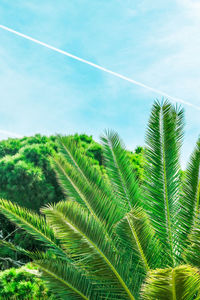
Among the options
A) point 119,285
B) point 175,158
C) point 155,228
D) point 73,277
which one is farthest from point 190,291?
point 175,158

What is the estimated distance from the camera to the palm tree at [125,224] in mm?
3906

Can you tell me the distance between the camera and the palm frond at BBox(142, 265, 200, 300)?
2898mm

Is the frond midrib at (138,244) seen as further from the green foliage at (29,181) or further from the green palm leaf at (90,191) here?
the green foliage at (29,181)

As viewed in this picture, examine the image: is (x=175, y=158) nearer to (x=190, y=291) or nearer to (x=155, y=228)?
(x=155, y=228)

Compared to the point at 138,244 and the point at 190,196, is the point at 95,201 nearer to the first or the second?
the point at 138,244

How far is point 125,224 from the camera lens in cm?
439

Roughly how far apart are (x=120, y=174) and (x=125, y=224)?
7.85ft

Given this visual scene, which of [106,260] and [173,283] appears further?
[106,260]

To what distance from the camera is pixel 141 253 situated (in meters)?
4.65

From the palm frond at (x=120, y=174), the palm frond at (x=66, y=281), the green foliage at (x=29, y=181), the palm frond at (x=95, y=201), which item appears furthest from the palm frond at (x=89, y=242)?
the green foliage at (x=29, y=181)

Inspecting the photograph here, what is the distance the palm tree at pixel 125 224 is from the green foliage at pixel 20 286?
2158mm

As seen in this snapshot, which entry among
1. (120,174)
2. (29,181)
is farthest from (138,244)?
(29,181)

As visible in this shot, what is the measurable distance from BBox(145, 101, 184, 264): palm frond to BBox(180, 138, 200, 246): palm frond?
0.13m

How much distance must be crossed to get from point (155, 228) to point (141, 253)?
0.89 metres
